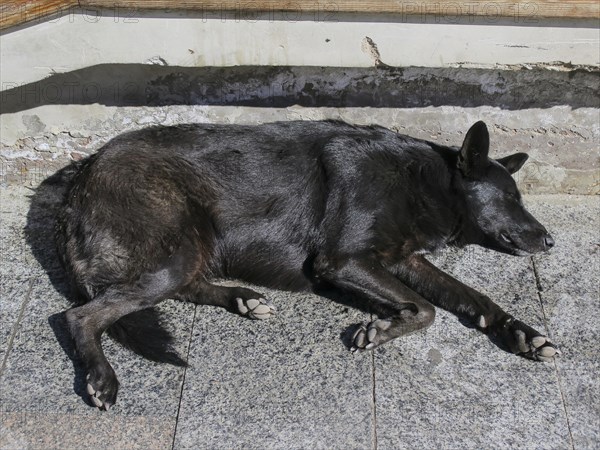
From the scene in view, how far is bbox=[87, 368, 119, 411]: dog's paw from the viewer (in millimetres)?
3625

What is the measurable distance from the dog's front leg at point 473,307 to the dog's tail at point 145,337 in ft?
4.61

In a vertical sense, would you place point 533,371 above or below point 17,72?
below

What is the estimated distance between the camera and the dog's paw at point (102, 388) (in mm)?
3625

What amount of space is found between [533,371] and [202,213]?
1.97 meters

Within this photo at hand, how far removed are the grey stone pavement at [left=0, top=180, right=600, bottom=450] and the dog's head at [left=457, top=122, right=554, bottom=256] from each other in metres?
0.22

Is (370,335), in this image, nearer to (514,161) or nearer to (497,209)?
(497,209)

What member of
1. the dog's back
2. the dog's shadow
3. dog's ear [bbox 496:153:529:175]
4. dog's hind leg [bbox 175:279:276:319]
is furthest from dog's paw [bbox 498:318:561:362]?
the dog's shadow

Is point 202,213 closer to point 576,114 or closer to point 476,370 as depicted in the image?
point 476,370

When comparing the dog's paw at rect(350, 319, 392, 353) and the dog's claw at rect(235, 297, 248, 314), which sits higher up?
the dog's claw at rect(235, 297, 248, 314)

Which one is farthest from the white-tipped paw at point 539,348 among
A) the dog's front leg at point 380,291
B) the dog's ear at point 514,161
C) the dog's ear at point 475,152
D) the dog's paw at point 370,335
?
the dog's ear at point 514,161

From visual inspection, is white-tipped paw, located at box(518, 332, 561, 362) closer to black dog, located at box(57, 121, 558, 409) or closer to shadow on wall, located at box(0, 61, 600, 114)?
black dog, located at box(57, 121, 558, 409)

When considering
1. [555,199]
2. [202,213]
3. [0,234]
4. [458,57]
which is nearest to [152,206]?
[202,213]

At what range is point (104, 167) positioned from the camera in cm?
423

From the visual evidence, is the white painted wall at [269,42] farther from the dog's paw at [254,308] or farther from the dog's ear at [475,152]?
the dog's paw at [254,308]
